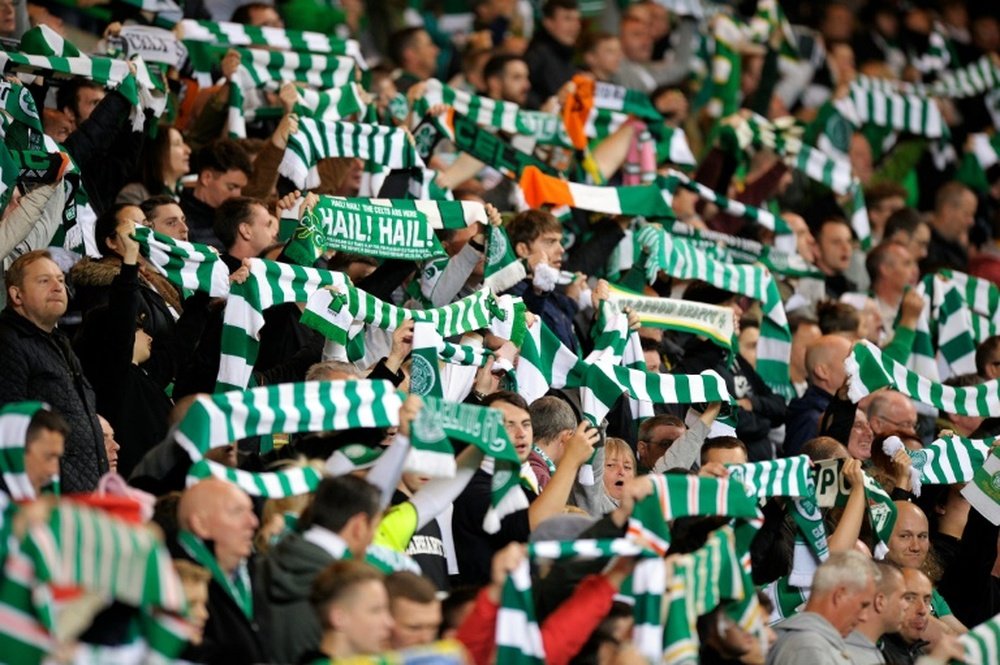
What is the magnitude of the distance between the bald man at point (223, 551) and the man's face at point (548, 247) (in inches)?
150

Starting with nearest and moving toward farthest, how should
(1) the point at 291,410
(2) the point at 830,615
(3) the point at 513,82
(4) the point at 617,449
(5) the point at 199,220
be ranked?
1. (1) the point at 291,410
2. (2) the point at 830,615
3. (4) the point at 617,449
4. (5) the point at 199,220
5. (3) the point at 513,82

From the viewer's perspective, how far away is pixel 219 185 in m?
10.8

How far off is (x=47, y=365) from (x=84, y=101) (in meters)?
3.01

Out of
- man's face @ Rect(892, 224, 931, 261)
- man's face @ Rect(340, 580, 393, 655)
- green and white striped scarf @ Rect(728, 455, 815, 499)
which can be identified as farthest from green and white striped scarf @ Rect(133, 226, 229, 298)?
man's face @ Rect(892, 224, 931, 261)

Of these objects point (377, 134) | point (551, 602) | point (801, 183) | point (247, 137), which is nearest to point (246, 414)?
point (551, 602)

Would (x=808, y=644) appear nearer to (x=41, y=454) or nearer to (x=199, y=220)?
(x=41, y=454)

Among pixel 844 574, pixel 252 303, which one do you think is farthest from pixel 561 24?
pixel 844 574

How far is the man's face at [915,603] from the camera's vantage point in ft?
30.1

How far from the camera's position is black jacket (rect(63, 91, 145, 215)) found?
1066 centimetres

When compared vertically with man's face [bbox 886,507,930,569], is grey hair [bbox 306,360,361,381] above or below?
above

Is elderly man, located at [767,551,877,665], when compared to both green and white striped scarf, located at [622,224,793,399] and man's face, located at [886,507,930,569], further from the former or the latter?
green and white striped scarf, located at [622,224,793,399]

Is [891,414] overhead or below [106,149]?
below

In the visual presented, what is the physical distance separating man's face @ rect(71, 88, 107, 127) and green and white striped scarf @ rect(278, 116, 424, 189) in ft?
3.59

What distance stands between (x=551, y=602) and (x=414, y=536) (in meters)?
1.03
